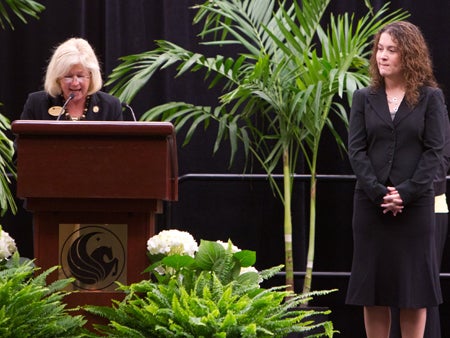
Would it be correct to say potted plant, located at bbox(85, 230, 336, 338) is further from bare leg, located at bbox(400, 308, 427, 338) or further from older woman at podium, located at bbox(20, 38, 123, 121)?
bare leg, located at bbox(400, 308, 427, 338)

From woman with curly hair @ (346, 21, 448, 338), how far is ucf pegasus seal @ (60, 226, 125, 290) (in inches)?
63.2

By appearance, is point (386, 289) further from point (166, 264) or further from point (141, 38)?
point (141, 38)

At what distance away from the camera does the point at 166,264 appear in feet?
8.93

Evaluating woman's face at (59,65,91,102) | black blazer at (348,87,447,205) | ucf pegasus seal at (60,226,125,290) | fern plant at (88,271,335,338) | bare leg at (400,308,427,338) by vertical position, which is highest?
woman's face at (59,65,91,102)

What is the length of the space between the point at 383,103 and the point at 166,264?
5.75 ft

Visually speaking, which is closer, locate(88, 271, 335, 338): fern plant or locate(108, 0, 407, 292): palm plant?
locate(88, 271, 335, 338): fern plant

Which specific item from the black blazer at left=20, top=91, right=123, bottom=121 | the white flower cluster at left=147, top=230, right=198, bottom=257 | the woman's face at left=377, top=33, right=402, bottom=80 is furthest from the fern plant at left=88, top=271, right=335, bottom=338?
the woman's face at left=377, top=33, right=402, bottom=80

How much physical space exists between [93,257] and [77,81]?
139 cm

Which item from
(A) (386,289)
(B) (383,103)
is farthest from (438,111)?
(A) (386,289)

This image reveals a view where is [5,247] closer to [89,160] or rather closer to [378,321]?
[89,160]

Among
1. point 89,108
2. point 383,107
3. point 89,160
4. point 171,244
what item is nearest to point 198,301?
point 171,244

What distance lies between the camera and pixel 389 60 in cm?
416

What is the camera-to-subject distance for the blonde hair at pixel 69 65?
394 cm

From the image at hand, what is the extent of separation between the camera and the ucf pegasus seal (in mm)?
2699
